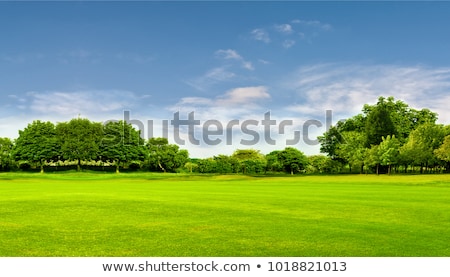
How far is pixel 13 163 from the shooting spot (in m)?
96.8

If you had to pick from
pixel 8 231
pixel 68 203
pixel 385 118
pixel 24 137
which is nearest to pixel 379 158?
pixel 385 118

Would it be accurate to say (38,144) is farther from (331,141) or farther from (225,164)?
(331,141)

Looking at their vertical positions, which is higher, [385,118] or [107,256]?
[385,118]

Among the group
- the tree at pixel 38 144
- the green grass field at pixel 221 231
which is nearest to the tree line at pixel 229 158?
the tree at pixel 38 144

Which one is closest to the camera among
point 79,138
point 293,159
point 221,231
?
point 221,231

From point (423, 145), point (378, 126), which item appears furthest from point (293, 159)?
point (423, 145)

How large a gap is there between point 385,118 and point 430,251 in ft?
335

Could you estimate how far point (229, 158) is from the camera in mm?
125062

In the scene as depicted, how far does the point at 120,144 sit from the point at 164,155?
1541 cm

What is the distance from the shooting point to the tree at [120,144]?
89562 mm

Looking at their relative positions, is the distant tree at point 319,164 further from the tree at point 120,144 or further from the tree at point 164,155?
the tree at point 120,144

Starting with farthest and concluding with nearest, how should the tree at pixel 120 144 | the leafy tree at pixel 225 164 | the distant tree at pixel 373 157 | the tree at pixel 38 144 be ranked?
the leafy tree at pixel 225 164 < the distant tree at pixel 373 157 < the tree at pixel 120 144 < the tree at pixel 38 144

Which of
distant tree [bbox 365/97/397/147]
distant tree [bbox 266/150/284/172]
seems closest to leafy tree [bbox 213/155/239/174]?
distant tree [bbox 266/150/284/172]
